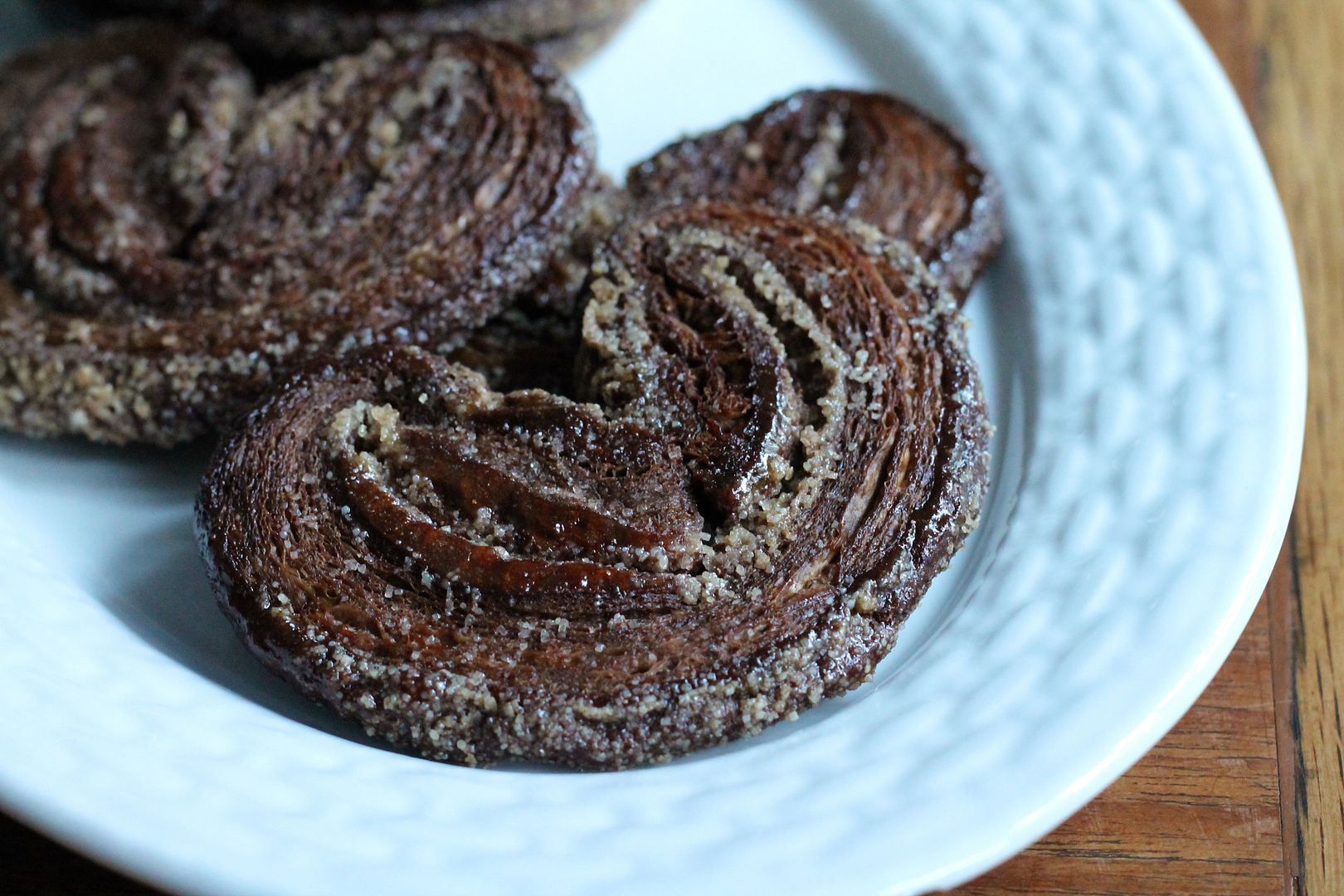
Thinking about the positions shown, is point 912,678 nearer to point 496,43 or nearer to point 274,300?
point 274,300

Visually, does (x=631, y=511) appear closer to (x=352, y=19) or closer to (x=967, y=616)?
(x=967, y=616)

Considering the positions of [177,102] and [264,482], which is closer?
[264,482]

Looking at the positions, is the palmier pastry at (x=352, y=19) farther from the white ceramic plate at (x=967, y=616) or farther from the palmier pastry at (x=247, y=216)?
the white ceramic plate at (x=967, y=616)

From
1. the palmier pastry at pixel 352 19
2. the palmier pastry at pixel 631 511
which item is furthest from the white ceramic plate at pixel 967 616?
the palmier pastry at pixel 352 19

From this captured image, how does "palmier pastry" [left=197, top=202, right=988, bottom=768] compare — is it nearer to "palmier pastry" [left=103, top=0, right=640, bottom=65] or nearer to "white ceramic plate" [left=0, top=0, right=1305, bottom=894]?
"white ceramic plate" [left=0, top=0, right=1305, bottom=894]

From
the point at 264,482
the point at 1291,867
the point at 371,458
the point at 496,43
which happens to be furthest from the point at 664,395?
the point at 1291,867

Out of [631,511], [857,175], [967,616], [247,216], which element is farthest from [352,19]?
[967,616]

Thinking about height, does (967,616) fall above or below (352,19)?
below
